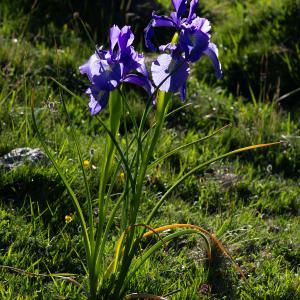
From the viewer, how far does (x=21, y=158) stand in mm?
3285

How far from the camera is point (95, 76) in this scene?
6.81ft

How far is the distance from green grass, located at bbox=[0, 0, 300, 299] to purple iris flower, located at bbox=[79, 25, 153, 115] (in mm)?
143

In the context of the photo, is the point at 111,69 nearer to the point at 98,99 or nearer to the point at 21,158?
the point at 98,99

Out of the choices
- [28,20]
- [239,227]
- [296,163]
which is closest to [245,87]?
[296,163]

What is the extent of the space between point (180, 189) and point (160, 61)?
1.54m

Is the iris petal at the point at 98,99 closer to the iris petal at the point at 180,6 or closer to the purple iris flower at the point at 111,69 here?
the purple iris flower at the point at 111,69

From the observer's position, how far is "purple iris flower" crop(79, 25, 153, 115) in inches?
81.0

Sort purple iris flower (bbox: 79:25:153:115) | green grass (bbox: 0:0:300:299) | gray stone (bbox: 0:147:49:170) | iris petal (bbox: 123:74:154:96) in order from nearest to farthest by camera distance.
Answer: purple iris flower (bbox: 79:25:153:115) → iris petal (bbox: 123:74:154:96) → green grass (bbox: 0:0:300:299) → gray stone (bbox: 0:147:49:170)

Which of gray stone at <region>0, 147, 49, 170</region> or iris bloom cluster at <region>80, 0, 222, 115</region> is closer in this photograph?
iris bloom cluster at <region>80, 0, 222, 115</region>

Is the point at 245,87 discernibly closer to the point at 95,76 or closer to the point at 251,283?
the point at 251,283

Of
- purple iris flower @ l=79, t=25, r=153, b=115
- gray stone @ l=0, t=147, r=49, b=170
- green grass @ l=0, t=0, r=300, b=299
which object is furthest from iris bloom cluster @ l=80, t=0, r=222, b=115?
gray stone @ l=0, t=147, r=49, b=170

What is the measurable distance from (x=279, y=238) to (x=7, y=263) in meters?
1.34

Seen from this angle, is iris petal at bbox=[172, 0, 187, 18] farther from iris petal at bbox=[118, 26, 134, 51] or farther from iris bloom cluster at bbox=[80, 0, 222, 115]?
iris petal at bbox=[118, 26, 134, 51]

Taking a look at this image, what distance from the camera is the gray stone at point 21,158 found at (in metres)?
3.25
